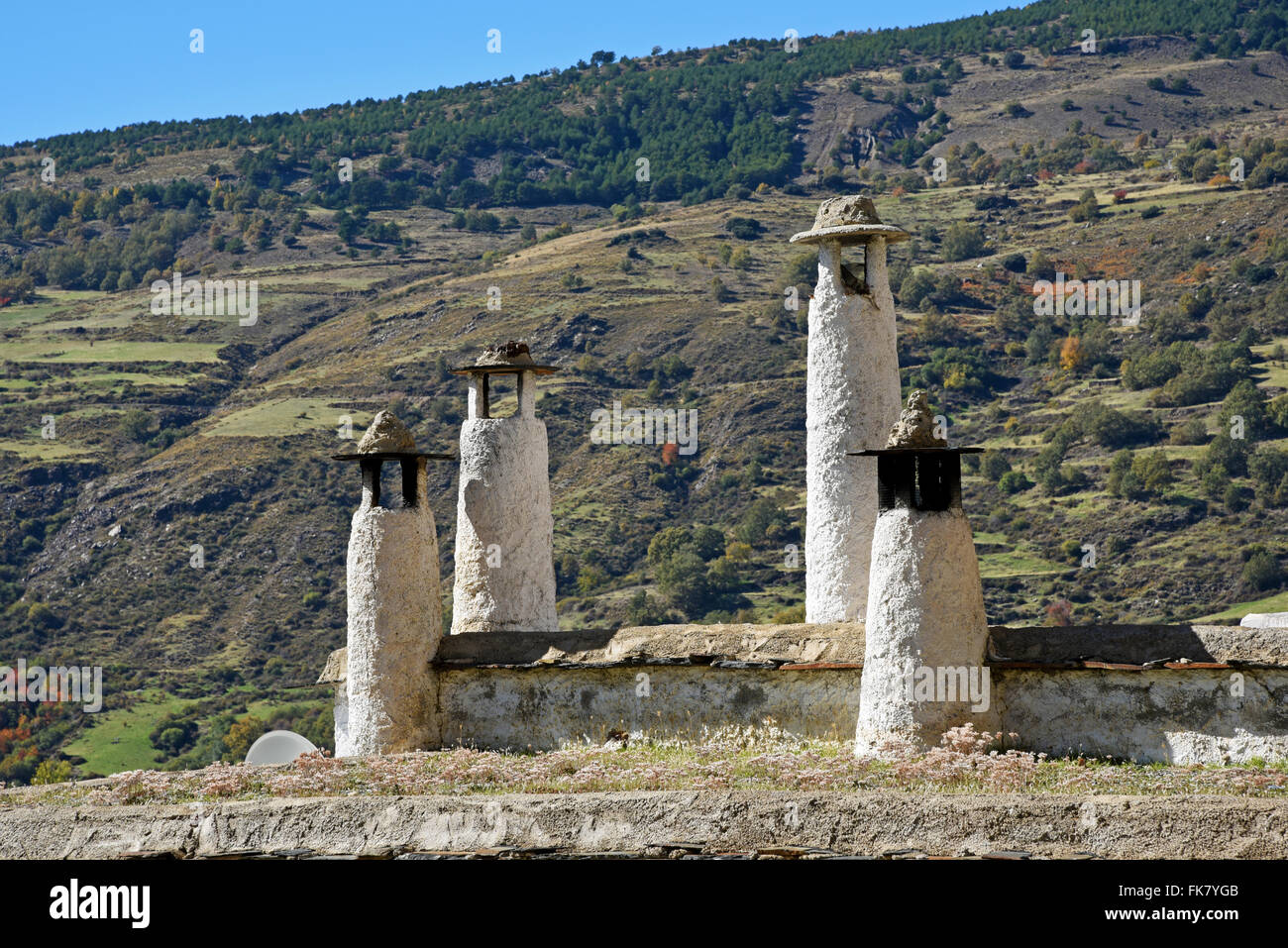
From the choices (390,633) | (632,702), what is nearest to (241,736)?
(390,633)

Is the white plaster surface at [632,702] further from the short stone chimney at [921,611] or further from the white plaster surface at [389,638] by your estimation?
the short stone chimney at [921,611]

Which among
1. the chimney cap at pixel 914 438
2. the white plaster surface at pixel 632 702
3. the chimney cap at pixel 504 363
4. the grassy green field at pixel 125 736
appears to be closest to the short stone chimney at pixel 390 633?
the white plaster surface at pixel 632 702

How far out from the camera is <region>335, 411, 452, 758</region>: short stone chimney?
73.8 ft

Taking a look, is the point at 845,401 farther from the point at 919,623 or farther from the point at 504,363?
the point at 504,363

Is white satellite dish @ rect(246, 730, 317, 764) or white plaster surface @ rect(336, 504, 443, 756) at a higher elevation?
white plaster surface @ rect(336, 504, 443, 756)

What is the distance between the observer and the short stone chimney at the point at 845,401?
22562mm

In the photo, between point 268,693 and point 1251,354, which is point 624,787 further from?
point 1251,354

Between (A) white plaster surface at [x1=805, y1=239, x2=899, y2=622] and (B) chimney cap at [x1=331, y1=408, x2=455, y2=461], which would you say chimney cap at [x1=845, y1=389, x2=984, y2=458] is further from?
(B) chimney cap at [x1=331, y1=408, x2=455, y2=461]

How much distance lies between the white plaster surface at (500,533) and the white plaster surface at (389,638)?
1.88 meters

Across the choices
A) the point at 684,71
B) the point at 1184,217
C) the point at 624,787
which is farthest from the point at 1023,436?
the point at 684,71

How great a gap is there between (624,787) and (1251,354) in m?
72.6

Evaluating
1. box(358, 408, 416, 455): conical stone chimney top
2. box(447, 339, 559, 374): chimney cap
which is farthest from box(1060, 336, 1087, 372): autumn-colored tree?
box(358, 408, 416, 455): conical stone chimney top

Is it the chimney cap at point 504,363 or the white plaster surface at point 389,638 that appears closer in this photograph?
the white plaster surface at point 389,638

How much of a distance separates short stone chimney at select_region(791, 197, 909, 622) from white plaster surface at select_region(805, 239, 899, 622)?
1 cm
